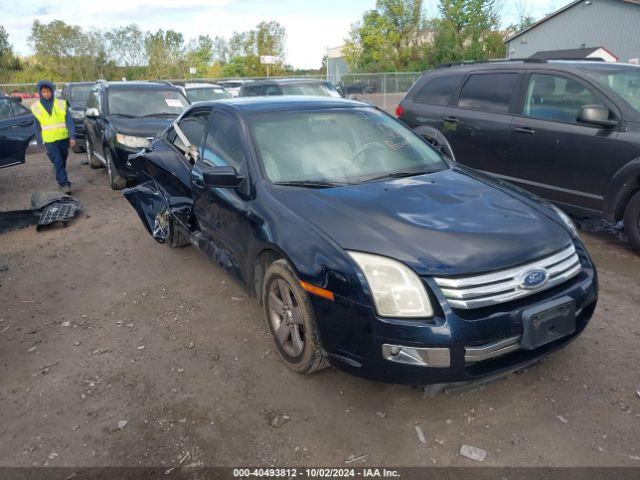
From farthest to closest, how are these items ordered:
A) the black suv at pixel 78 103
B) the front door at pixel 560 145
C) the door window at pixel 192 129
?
the black suv at pixel 78 103 → the front door at pixel 560 145 → the door window at pixel 192 129

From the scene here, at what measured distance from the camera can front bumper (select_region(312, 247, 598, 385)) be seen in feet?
7.84

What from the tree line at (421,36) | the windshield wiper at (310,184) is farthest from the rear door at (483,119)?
the tree line at (421,36)

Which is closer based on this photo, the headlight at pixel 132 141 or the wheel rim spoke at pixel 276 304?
the wheel rim spoke at pixel 276 304

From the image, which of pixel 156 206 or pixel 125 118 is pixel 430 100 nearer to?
pixel 156 206

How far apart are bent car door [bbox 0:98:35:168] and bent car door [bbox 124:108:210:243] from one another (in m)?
4.84


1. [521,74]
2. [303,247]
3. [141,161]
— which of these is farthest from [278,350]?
[521,74]

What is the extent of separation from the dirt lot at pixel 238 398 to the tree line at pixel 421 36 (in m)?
40.7

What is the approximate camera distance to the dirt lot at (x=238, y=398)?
2539mm

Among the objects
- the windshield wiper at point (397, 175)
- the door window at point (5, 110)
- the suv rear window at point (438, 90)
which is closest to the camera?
the windshield wiper at point (397, 175)

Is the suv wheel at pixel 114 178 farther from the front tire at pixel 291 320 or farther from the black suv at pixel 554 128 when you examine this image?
the front tire at pixel 291 320

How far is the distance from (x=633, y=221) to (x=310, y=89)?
25.4ft

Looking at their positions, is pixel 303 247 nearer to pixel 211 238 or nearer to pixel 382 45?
pixel 211 238

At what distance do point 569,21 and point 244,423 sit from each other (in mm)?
36365

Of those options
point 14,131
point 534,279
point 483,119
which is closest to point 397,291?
point 534,279
